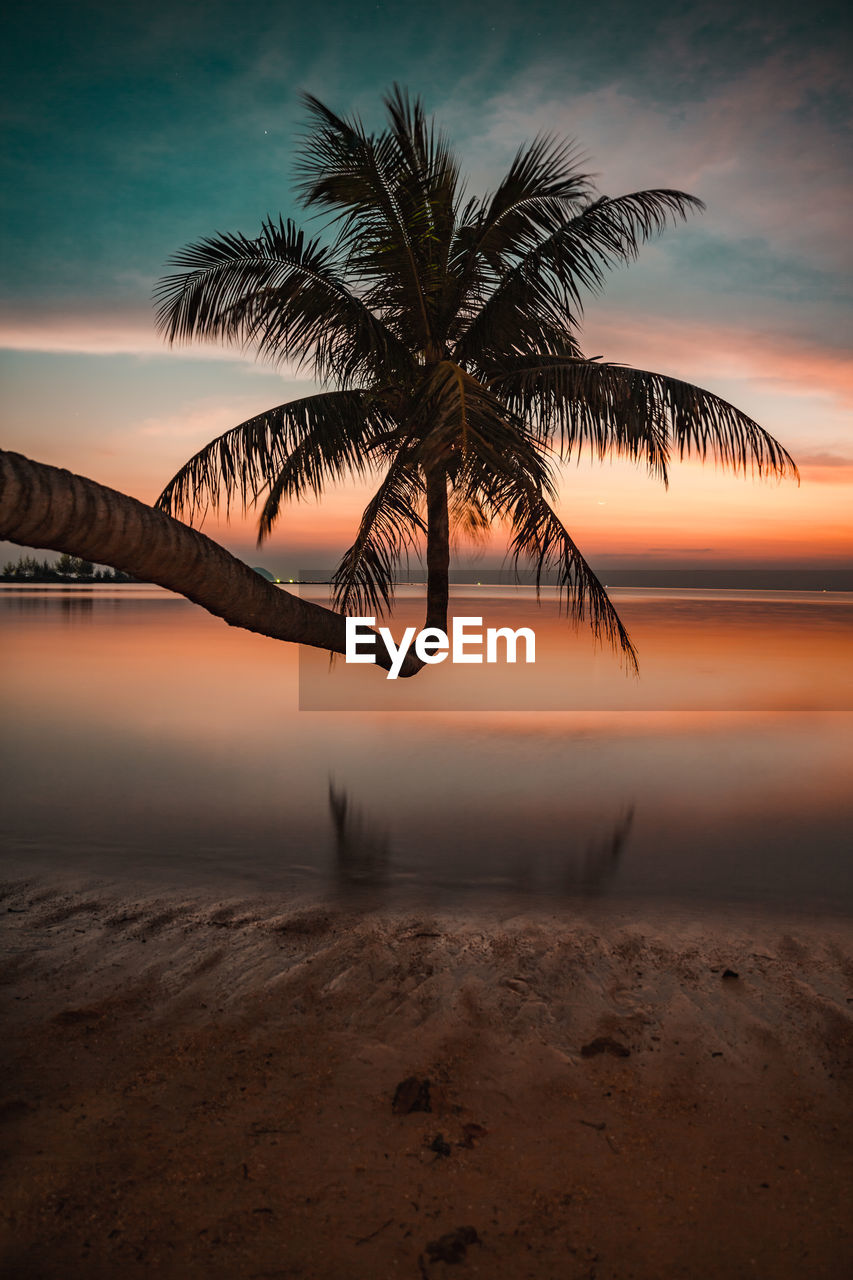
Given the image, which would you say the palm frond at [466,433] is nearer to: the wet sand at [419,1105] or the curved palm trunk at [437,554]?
the curved palm trunk at [437,554]

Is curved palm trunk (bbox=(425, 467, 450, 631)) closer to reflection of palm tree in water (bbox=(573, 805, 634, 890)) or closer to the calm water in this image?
the calm water

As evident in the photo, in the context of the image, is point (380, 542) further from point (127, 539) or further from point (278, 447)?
point (127, 539)

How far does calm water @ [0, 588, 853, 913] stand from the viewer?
6590 mm

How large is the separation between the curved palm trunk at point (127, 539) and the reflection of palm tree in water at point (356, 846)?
97.6 inches

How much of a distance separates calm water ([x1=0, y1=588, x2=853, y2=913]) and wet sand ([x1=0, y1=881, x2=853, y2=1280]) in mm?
1515

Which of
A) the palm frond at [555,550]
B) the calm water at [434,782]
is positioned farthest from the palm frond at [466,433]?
the calm water at [434,782]

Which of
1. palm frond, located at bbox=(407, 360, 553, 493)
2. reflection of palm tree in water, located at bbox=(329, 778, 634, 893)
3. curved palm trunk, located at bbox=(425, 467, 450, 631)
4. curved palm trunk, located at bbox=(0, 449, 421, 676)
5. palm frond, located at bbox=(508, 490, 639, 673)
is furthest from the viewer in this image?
curved palm trunk, located at bbox=(425, 467, 450, 631)

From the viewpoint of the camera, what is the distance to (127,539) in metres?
3.58

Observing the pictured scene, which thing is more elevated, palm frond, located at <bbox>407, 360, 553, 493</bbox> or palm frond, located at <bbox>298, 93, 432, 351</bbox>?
palm frond, located at <bbox>298, 93, 432, 351</bbox>

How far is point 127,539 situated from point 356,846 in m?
4.60

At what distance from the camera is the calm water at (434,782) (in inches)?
259
